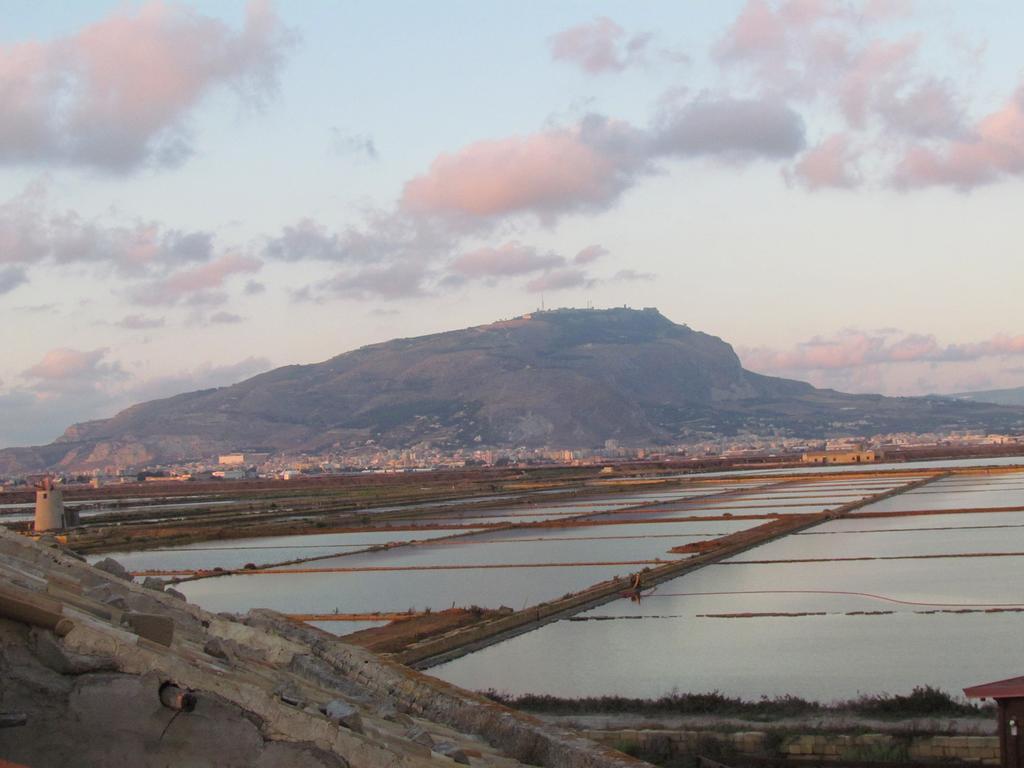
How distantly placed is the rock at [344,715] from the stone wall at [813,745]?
242 inches

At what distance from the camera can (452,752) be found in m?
3.41

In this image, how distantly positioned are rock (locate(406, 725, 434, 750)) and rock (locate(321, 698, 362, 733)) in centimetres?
26

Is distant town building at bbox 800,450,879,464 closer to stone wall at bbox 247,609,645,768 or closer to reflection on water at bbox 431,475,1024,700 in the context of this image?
reflection on water at bbox 431,475,1024,700

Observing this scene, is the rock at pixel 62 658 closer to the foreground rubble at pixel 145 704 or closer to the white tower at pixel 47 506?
the foreground rubble at pixel 145 704

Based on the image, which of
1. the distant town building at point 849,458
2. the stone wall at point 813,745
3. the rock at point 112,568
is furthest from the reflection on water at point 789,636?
the distant town building at point 849,458

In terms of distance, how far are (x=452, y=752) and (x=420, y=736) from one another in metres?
0.11

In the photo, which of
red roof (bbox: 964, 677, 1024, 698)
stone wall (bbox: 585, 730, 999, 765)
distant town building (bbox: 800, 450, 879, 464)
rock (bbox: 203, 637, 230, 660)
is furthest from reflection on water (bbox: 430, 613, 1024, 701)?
distant town building (bbox: 800, 450, 879, 464)

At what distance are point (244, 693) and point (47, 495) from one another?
121 feet

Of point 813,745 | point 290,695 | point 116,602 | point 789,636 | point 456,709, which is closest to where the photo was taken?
point 290,695

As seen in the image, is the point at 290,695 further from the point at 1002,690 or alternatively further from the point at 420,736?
the point at 1002,690

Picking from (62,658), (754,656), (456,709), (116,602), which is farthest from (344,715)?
(754,656)

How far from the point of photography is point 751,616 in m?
16.9

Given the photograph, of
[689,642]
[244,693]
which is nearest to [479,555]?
[689,642]

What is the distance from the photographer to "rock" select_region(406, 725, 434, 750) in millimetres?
3406
